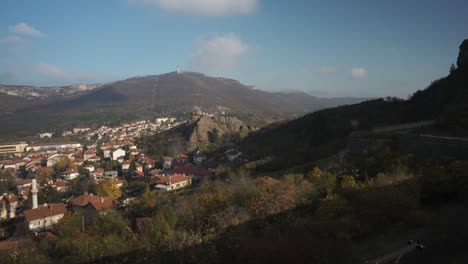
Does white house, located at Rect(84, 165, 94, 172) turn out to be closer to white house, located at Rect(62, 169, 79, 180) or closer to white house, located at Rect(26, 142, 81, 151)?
white house, located at Rect(62, 169, 79, 180)

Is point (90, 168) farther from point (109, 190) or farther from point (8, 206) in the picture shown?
point (109, 190)

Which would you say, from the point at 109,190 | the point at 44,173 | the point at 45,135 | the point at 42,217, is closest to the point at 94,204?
the point at 42,217

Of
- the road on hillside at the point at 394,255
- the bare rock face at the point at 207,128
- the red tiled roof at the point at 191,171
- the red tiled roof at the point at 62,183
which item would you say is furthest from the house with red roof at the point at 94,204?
the bare rock face at the point at 207,128

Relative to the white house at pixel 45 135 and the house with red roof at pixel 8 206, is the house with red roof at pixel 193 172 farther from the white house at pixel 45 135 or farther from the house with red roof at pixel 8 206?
the white house at pixel 45 135

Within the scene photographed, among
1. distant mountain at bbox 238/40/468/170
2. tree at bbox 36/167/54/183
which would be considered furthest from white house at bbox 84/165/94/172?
distant mountain at bbox 238/40/468/170

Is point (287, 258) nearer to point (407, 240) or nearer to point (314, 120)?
point (407, 240)

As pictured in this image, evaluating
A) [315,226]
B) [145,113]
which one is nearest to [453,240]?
[315,226]
